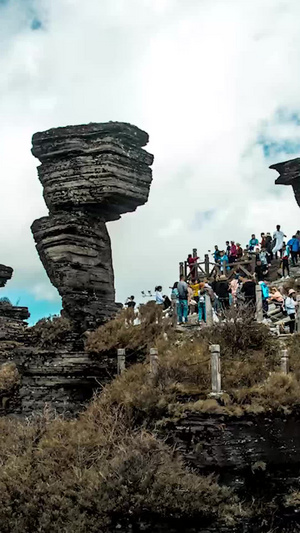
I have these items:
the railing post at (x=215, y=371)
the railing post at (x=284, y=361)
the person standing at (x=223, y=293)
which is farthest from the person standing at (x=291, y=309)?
the railing post at (x=215, y=371)

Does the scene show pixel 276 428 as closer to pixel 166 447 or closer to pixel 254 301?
pixel 166 447

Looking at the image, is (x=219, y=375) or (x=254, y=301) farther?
(x=254, y=301)

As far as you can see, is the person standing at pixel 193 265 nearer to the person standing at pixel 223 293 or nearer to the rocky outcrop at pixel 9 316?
the rocky outcrop at pixel 9 316

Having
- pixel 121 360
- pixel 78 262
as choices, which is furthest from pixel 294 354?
pixel 78 262

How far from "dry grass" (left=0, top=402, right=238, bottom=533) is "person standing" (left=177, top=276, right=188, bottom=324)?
6.36m

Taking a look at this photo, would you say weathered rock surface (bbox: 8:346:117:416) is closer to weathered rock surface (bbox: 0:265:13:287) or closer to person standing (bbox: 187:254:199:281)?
person standing (bbox: 187:254:199:281)

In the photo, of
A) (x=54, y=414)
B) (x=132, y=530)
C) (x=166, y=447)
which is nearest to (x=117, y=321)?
(x=54, y=414)

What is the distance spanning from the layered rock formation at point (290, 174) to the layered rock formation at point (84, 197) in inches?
417

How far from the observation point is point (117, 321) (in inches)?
786

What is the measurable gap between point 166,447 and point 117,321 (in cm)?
593

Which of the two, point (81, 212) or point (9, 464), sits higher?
point (81, 212)

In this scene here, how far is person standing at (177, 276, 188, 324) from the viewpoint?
20609 mm

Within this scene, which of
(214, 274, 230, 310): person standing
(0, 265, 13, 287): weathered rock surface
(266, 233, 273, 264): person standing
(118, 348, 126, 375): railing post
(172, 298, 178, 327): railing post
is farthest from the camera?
(0, 265, 13, 287): weathered rock surface

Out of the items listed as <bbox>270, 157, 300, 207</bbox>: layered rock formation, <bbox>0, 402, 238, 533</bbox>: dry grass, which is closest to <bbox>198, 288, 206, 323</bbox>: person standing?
<bbox>0, 402, 238, 533</bbox>: dry grass
